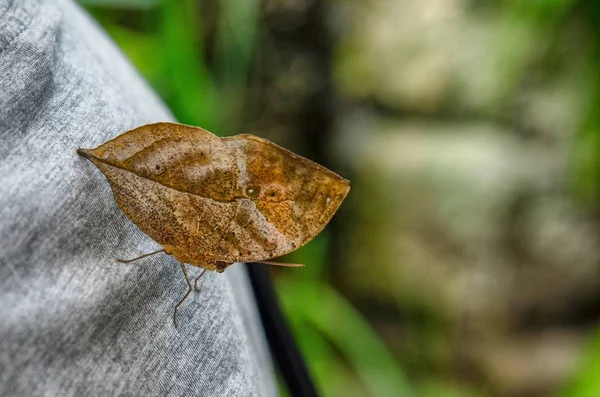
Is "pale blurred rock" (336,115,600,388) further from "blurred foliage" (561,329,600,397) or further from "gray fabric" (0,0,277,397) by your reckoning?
"gray fabric" (0,0,277,397)

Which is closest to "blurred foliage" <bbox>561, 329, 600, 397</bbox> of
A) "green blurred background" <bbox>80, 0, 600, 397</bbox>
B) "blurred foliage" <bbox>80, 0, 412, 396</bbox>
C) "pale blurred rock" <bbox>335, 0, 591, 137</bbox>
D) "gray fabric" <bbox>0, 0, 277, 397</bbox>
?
"blurred foliage" <bbox>80, 0, 412, 396</bbox>

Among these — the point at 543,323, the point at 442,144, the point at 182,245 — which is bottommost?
the point at 543,323

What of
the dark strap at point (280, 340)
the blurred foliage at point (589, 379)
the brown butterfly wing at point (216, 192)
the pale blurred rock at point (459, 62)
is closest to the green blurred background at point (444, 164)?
the pale blurred rock at point (459, 62)

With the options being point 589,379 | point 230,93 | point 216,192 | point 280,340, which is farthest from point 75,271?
point 230,93

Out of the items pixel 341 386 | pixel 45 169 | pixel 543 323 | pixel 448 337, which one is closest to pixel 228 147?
pixel 45 169

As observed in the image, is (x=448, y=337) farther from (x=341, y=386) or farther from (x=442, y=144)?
(x=442, y=144)
